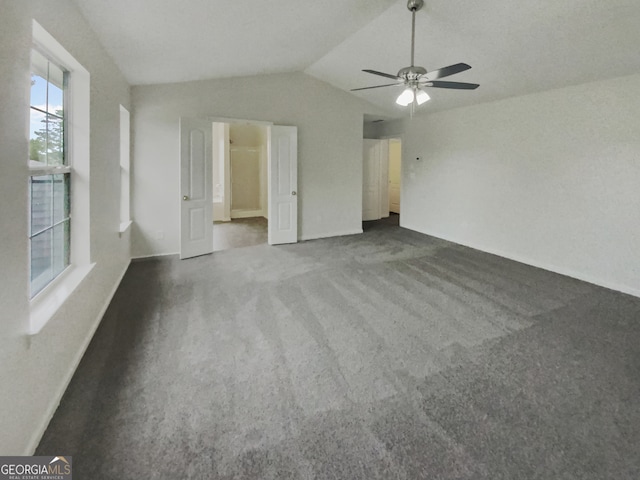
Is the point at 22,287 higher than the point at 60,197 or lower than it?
lower

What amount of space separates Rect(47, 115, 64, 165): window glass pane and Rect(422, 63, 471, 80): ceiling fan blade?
2.88 m

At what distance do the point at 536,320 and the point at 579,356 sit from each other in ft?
1.95

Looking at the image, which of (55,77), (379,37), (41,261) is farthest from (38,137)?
(379,37)

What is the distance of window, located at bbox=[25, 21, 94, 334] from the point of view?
6.47 ft

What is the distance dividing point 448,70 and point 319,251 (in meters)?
3.33

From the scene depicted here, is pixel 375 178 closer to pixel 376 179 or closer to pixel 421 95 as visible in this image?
pixel 376 179

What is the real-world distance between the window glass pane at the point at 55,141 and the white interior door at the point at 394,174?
8.04 metres

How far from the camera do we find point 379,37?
4.13 meters

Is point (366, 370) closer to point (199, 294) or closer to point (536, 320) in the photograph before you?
point (536, 320)

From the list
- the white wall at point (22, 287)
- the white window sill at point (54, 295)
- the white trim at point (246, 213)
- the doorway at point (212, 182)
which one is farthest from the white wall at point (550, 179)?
the white window sill at point (54, 295)

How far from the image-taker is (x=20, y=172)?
1493mm

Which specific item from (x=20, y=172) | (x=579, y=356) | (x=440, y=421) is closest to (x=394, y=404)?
(x=440, y=421)

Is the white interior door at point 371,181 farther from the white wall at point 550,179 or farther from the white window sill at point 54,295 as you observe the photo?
the white window sill at point 54,295

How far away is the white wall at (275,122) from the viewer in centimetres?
479
